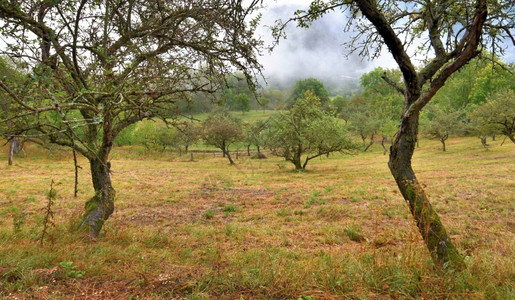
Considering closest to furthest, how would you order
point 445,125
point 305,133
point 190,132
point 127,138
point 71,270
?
1. point 71,270
2. point 305,133
3. point 190,132
4. point 445,125
5. point 127,138

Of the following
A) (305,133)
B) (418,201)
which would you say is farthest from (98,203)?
(305,133)

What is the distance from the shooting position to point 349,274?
304cm

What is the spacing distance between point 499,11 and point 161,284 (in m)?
6.23

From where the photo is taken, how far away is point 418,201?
3842 mm

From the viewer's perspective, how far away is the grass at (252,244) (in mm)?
2637

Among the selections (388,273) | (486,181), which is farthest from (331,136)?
(388,273)

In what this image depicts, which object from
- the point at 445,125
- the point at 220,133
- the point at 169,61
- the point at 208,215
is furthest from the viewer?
the point at 220,133

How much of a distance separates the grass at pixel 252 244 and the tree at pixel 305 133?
9.43 metres

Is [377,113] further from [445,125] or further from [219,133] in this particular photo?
[219,133]

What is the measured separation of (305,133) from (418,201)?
21.2 metres

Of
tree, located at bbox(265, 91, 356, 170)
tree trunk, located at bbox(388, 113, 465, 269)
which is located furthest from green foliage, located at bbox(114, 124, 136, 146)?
tree trunk, located at bbox(388, 113, 465, 269)

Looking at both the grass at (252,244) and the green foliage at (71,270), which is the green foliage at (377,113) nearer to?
the grass at (252,244)

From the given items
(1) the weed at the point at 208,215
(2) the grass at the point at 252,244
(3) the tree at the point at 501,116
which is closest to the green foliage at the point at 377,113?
(3) the tree at the point at 501,116

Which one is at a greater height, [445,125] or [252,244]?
[445,125]
